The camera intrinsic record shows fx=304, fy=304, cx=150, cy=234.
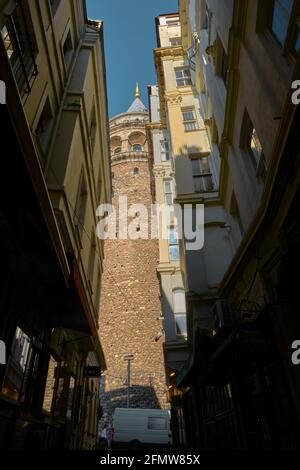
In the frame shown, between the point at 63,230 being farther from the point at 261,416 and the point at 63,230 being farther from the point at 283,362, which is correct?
the point at 261,416

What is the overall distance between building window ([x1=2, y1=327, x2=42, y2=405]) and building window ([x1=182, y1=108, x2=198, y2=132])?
495 inches

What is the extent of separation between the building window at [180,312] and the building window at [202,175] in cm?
632

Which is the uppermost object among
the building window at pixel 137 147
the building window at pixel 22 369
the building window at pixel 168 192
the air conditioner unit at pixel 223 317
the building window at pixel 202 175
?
the building window at pixel 137 147

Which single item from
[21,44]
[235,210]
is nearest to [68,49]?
[21,44]

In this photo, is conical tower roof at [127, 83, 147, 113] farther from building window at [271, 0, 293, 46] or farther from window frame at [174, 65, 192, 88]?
building window at [271, 0, 293, 46]

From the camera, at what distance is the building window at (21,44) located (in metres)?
5.81

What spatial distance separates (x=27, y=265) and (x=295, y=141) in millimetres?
4372

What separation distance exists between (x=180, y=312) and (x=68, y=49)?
1242 cm

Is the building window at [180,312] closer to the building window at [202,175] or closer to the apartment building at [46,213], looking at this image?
the apartment building at [46,213]

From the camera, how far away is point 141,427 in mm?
17469

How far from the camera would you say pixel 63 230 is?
698cm

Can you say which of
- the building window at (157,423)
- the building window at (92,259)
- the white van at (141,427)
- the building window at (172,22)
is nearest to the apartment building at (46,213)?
the building window at (92,259)

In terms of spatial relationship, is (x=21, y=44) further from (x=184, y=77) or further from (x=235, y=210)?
(x=184, y=77)

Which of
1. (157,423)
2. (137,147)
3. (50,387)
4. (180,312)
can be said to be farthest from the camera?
(137,147)
